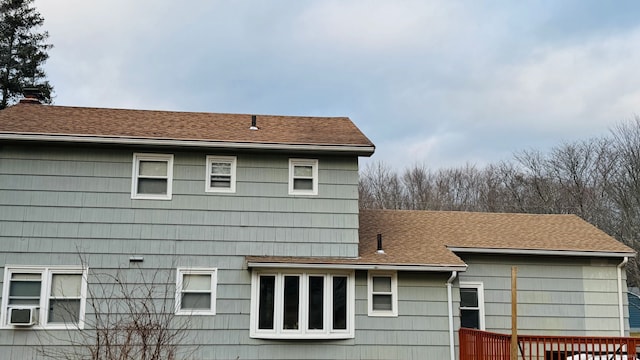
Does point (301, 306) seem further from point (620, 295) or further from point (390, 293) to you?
point (620, 295)

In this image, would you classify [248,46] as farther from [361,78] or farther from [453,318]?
[453,318]

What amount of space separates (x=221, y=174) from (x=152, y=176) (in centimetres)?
131

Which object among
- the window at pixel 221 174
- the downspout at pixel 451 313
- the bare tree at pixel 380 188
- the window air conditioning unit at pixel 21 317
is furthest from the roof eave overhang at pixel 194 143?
the bare tree at pixel 380 188

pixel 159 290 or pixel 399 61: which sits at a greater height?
pixel 399 61

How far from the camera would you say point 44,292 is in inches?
405

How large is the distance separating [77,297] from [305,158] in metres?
4.95

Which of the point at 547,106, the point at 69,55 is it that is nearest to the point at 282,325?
the point at 69,55

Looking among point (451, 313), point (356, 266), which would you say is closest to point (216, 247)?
point (356, 266)

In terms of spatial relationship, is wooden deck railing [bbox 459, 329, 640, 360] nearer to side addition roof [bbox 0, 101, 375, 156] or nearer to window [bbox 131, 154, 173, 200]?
side addition roof [bbox 0, 101, 375, 156]

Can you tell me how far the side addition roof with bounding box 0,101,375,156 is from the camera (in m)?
10.6

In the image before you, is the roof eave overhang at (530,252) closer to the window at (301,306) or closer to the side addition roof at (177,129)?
the window at (301,306)

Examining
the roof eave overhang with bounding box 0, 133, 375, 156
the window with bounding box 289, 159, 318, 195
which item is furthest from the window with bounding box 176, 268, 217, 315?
the roof eave overhang with bounding box 0, 133, 375, 156

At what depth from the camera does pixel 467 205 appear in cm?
3853

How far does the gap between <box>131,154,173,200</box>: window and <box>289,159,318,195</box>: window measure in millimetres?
2343
